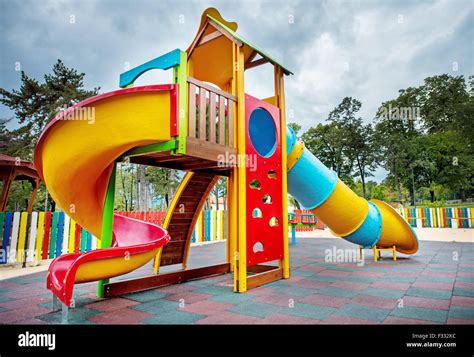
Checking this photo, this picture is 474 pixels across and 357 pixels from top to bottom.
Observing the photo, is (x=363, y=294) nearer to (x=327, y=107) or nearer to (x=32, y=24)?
(x=32, y=24)

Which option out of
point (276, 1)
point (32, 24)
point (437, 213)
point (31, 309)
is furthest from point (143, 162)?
point (437, 213)

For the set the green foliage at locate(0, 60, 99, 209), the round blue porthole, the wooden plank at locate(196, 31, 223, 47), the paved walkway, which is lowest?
the paved walkway

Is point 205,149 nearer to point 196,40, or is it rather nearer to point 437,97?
point 196,40

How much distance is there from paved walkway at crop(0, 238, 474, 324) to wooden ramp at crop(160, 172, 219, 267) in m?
1.00

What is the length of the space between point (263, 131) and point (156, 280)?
11.7ft

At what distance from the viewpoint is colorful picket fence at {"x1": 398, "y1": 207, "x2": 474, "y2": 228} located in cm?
1930

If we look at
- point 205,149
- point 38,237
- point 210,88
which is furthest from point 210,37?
point 38,237

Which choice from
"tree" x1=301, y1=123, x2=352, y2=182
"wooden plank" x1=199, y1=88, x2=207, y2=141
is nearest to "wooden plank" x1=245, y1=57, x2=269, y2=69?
"wooden plank" x1=199, y1=88, x2=207, y2=141

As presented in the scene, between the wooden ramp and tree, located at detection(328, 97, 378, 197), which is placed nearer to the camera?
the wooden ramp

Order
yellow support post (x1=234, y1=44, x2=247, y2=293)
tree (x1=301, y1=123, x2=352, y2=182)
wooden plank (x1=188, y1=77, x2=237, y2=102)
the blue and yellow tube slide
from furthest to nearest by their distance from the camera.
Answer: tree (x1=301, y1=123, x2=352, y2=182) < the blue and yellow tube slide < yellow support post (x1=234, y1=44, x2=247, y2=293) < wooden plank (x1=188, y1=77, x2=237, y2=102)

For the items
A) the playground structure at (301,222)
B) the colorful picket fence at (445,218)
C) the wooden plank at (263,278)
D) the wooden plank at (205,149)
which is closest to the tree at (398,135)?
the colorful picket fence at (445,218)

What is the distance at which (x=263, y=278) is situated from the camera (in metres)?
5.29

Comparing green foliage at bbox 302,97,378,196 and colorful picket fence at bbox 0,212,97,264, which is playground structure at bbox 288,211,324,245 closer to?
colorful picket fence at bbox 0,212,97,264
